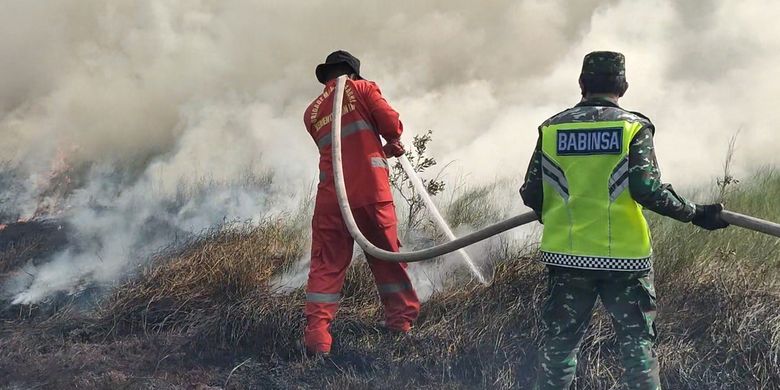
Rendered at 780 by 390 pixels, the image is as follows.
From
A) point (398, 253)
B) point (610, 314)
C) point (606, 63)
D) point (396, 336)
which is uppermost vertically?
point (606, 63)

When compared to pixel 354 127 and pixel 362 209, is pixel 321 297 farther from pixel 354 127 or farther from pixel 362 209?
pixel 354 127

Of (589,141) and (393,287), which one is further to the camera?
(393,287)

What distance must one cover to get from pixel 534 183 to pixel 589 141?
1.15ft

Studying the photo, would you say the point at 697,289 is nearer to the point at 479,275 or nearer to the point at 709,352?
the point at 709,352

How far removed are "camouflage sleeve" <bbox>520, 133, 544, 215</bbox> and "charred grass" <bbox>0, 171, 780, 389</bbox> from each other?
3.58ft

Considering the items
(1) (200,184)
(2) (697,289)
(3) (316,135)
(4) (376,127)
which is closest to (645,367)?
(2) (697,289)

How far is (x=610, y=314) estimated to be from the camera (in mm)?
3072

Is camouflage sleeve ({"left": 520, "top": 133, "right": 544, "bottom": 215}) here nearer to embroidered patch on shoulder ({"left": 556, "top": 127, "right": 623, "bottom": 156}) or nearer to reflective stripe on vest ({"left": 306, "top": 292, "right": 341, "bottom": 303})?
embroidered patch on shoulder ({"left": 556, "top": 127, "right": 623, "bottom": 156})

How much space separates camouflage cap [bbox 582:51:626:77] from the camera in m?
2.97

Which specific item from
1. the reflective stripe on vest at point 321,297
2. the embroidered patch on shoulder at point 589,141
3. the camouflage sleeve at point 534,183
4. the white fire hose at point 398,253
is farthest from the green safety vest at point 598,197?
the reflective stripe on vest at point 321,297

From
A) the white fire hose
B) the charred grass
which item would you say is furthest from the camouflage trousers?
the charred grass

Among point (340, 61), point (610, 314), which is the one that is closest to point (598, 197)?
point (610, 314)

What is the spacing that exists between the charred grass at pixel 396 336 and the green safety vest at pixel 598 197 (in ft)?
3.39

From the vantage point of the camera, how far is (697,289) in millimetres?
4051
